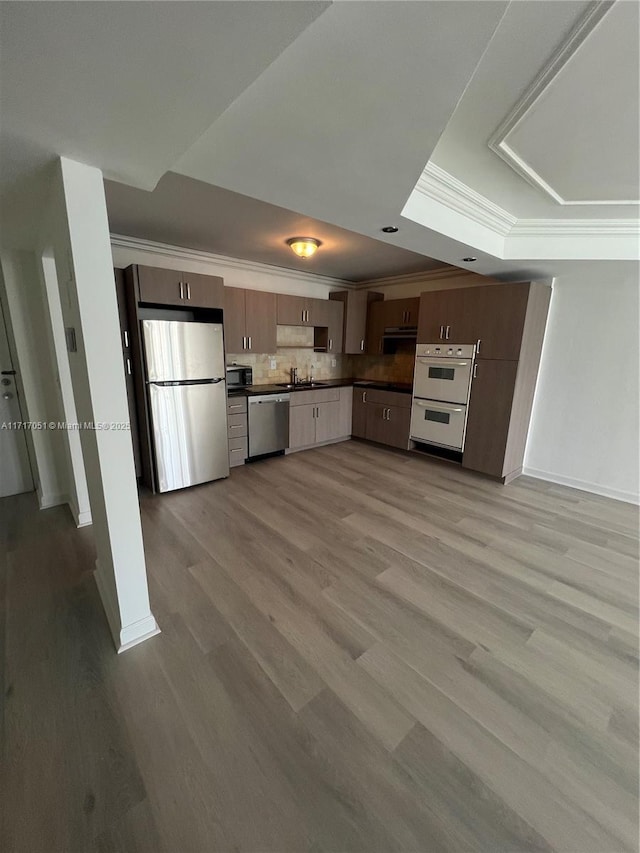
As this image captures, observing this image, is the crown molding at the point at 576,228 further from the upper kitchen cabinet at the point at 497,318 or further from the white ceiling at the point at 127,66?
the white ceiling at the point at 127,66

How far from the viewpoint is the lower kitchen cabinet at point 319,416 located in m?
4.50

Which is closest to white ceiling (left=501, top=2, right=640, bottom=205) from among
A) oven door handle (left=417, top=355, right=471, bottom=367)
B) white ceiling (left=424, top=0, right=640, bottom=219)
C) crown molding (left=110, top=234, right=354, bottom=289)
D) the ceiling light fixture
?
white ceiling (left=424, top=0, right=640, bottom=219)

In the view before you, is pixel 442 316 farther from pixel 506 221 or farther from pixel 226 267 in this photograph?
pixel 226 267

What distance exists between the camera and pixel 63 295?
1601mm

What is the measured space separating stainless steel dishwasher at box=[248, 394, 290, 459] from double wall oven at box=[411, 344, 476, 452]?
1720 millimetres

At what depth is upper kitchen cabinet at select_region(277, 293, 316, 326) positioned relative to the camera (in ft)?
14.5

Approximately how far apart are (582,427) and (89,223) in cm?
448

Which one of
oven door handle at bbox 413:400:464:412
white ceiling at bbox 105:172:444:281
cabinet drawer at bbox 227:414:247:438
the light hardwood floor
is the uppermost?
white ceiling at bbox 105:172:444:281

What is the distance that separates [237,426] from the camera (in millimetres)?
3961

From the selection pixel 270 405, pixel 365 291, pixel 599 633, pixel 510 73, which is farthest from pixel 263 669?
pixel 365 291

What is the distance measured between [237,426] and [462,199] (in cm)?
302

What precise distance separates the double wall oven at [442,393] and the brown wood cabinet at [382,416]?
16cm

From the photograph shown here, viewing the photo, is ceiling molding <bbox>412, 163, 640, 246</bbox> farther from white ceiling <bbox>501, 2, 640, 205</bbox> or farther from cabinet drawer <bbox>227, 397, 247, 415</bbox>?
cabinet drawer <bbox>227, 397, 247, 415</bbox>

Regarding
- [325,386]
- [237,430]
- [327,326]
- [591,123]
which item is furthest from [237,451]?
[591,123]
